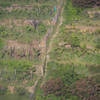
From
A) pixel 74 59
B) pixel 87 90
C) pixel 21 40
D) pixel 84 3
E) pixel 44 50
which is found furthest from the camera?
pixel 84 3

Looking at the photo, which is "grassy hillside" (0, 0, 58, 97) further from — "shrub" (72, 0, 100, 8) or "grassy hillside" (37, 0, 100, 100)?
"shrub" (72, 0, 100, 8)

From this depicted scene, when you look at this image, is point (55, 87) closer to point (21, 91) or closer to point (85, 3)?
point (21, 91)

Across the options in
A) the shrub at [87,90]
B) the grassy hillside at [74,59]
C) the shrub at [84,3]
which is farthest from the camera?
the shrub at [84,3]

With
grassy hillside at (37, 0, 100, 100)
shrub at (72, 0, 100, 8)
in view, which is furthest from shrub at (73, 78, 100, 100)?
shrub at (72, 0, 100, 8)

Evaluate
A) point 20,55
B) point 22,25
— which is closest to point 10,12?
point 22,25

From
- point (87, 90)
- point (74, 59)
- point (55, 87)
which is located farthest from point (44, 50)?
point (87, 90)

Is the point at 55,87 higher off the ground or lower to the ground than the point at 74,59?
lower

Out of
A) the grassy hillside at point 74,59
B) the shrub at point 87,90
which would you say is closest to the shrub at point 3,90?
the grassy hillside at point 74,59

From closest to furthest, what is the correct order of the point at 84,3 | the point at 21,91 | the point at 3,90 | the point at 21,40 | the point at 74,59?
1. the point at 21,91
2. the point at 3,90
3. the point at 74,59
4. the point at 21,40
5. the point at 84,3

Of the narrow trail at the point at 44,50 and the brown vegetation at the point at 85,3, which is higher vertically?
the brown vegetation at the point at 85,3

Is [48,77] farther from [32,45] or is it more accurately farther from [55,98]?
[32,45]

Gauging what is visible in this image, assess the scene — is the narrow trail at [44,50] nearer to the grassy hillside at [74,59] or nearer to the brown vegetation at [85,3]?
the grassy hillside at [74,59]
